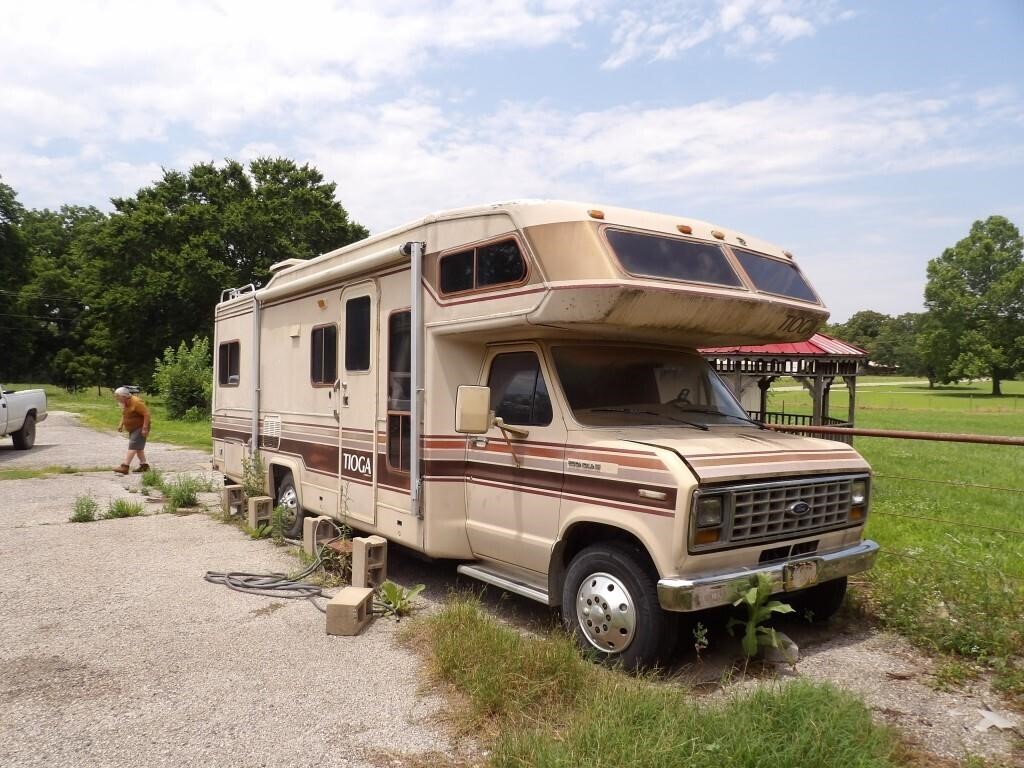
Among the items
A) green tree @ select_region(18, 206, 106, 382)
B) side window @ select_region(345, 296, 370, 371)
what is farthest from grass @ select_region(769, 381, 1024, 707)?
green tree @ select_region(18, 206, 106, 382)

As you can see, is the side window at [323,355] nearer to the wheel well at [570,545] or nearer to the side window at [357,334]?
the side window at [357,334]

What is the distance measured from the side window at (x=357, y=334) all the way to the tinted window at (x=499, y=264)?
165cm

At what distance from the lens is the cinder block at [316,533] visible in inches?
289

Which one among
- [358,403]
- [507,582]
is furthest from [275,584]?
[507,582]

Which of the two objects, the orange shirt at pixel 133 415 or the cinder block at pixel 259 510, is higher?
the orange shirt at pixel 133 415

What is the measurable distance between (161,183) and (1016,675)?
43795 mm

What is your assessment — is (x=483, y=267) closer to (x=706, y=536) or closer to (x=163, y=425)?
(x=706, y=536)

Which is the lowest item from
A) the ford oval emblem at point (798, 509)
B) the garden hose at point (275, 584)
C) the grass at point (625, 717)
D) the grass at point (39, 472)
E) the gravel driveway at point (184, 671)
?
the gravel driveway at point (184, 671)

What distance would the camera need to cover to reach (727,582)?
14.6 feet

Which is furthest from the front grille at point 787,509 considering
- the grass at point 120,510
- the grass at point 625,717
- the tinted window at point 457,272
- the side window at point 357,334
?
the grass at point 120,510

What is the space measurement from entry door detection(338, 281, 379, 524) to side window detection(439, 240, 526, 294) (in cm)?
110

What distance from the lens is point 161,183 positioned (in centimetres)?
4100

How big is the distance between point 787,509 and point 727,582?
27.1 inches

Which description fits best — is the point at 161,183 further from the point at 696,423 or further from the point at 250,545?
the point at 696,423
